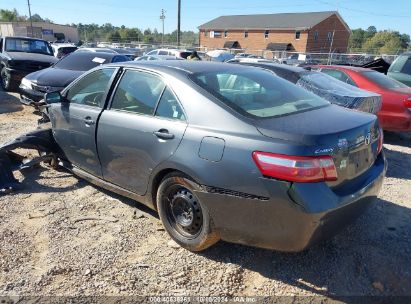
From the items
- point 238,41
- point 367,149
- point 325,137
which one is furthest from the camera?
point 238,41

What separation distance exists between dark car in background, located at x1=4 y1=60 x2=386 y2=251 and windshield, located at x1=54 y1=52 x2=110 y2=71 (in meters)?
5.69

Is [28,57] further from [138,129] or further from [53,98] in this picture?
[138,129]

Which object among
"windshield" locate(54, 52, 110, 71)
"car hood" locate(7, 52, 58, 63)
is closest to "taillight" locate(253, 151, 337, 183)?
"windshield" locate(54, 52, 110, 71)

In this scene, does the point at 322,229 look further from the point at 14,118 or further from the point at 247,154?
the point at 14,118

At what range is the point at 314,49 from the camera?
49469 millimetres

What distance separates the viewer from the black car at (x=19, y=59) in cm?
1070

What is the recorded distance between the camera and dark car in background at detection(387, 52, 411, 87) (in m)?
8.95

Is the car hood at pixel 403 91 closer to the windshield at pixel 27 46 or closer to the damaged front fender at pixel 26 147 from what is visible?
the damaged front fender at pixel 26 147

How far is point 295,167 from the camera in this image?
2.44 metres

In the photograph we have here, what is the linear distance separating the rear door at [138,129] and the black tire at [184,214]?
22 centimetres

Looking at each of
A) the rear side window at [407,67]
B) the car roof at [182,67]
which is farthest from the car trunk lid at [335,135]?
the rear side window at [407,67]

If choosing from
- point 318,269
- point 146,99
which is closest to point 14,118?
point 146,99

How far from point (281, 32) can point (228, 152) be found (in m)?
51.1

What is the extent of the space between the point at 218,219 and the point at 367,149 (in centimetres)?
135
